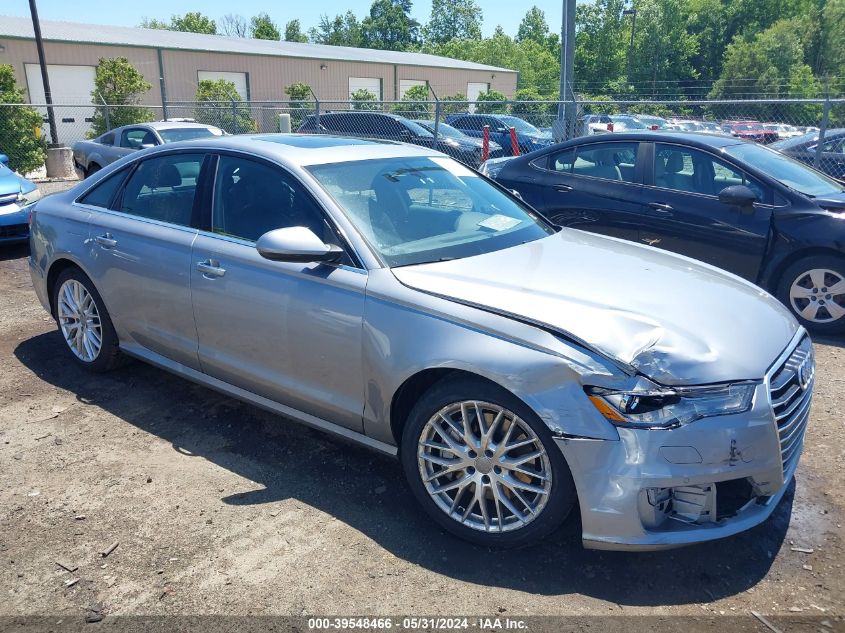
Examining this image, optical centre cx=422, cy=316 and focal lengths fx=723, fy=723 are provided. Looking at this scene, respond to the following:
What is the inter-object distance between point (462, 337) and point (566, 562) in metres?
1.01

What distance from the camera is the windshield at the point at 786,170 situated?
6.16 metres

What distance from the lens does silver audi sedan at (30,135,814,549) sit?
8.82ft

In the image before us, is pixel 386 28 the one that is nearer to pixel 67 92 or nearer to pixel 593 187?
pixel 67 92

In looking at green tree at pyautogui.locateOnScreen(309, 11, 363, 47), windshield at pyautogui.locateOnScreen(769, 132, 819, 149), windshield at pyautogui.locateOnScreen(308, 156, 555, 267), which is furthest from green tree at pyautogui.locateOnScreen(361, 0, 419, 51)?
windshield at pyautogui.locateOnScreen(308, 156, 555, 267)

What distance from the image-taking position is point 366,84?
41844mm

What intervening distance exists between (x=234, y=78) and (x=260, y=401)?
116ft

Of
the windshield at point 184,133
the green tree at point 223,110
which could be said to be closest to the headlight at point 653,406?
the windshield at point 184,133

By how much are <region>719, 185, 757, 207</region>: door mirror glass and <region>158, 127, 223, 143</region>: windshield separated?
33.5 feet

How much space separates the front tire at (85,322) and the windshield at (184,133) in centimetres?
889

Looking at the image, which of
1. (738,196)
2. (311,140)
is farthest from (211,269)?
(738,196)

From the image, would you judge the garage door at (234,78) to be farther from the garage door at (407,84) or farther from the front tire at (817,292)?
the front tire at (817,292)

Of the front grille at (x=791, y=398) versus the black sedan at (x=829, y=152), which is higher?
the black sedan at (x=829, y=152)

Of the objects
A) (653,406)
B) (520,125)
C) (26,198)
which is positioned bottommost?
(26,198)

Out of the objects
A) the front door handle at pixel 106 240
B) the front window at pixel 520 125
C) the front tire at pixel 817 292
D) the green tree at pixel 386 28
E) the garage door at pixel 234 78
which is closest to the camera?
the front door handle at pixel 106 240
